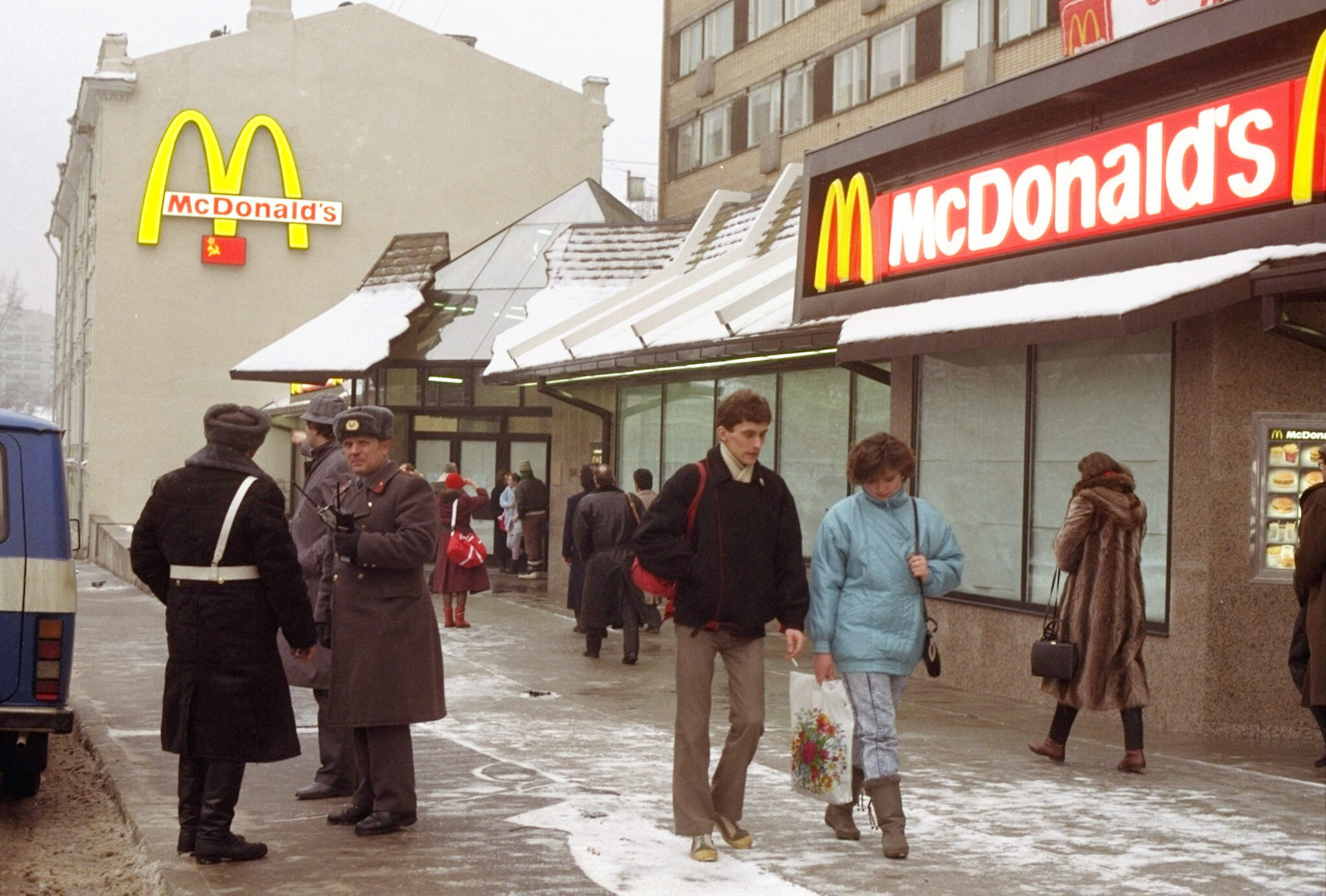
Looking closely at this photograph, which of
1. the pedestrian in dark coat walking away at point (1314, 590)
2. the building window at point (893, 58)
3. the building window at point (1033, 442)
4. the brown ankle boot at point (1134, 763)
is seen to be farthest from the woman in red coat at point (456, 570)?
the building window at point (893, 58)

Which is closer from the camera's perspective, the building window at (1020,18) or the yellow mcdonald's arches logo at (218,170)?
the building window at (1020,18)

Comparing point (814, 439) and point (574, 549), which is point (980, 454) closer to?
point (814, 439)

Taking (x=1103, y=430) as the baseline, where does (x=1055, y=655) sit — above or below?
below

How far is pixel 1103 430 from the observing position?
460 inches

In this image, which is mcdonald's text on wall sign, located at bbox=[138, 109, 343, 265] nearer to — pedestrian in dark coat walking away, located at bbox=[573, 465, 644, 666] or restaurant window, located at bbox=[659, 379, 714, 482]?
restaurant window, located at bbox=[659, 379, 714, 482]

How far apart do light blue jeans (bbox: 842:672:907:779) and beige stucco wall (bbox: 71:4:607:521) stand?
112ft

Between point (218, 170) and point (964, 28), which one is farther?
point (218, 170)

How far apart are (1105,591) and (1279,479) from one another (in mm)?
1924

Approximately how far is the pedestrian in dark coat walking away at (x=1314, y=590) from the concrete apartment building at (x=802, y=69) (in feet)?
63.2

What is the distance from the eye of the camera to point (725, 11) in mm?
43031

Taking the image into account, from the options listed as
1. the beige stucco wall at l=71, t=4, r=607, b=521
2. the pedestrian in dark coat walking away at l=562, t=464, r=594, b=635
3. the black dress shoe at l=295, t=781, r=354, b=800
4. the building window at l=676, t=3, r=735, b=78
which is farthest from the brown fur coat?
the building window at l=676, t=3, r=735, b=78

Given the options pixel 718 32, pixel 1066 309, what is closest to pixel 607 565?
pixel 1066 309

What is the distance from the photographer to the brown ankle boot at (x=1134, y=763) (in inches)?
350

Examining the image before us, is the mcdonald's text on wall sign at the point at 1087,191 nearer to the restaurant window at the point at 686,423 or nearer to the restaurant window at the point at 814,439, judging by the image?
the restaurant window at the point at 814,439
